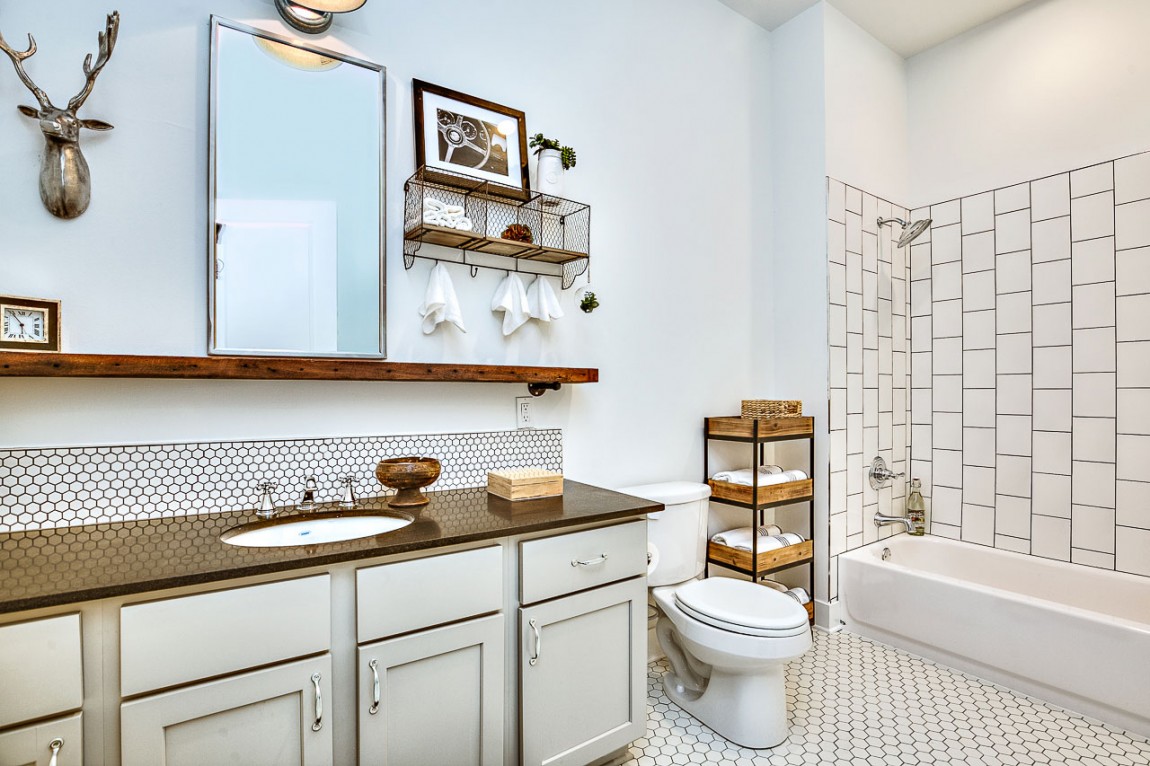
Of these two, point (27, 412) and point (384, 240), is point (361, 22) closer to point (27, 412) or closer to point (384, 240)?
point (384, 240)

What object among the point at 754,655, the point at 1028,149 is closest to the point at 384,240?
the point at 754,655

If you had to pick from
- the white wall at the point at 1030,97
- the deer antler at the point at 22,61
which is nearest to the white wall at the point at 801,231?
the white wall at the point at 1030,97

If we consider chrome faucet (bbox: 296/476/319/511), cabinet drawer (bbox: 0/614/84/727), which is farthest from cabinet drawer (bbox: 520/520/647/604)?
cabinet drawer (bbox: 0/614/84/727)

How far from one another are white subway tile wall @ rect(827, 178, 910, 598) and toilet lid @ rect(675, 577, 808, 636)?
0.89 m

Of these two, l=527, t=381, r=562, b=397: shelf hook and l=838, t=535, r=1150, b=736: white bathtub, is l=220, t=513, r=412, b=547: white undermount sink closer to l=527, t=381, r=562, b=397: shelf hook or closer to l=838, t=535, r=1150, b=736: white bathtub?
l=527, t=381, r=562, b=397: shelf hook

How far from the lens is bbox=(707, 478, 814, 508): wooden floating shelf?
8.25ft

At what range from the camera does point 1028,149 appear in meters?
2.82

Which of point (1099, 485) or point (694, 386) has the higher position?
point (694, 386)

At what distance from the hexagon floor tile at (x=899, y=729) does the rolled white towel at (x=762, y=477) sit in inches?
29.5

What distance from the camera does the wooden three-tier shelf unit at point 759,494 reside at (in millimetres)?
2500

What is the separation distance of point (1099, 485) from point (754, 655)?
1909 millimetres

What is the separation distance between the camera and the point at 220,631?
45.4 inches

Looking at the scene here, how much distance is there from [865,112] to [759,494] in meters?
2.04

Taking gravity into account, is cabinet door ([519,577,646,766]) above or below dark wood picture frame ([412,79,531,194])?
below
